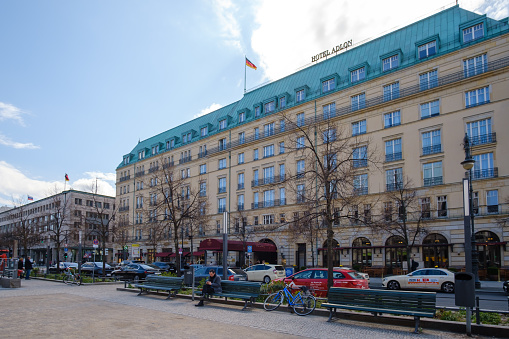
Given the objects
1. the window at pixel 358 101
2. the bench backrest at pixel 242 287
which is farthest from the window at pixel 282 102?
the bench backrest at pixel 242 287

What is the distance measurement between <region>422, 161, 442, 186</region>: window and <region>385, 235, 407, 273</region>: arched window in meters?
6.03

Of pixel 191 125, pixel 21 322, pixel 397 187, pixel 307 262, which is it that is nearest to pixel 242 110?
pixel 191 125

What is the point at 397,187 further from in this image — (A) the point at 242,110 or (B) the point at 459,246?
(A) the point at 242,110

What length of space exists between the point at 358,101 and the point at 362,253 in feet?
53.2

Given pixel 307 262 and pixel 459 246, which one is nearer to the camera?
pixel 459 246

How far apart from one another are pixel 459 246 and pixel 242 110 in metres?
35.1

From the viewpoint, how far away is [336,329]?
38.5 feet

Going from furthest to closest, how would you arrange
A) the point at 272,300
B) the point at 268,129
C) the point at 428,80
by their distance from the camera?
the point at 268,129
the point at 428,80
the point at 272,300

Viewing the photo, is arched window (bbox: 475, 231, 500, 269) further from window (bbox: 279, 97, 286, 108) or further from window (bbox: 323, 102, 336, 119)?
window (bbox: 279, 97, 286, 108)

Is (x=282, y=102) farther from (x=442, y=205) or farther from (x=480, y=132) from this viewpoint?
(x=480, y=132)

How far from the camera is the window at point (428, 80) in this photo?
40844 mm

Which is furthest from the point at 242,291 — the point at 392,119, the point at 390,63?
the point at 390,63

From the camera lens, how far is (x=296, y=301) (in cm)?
1461

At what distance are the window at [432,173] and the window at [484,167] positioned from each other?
310 cm
